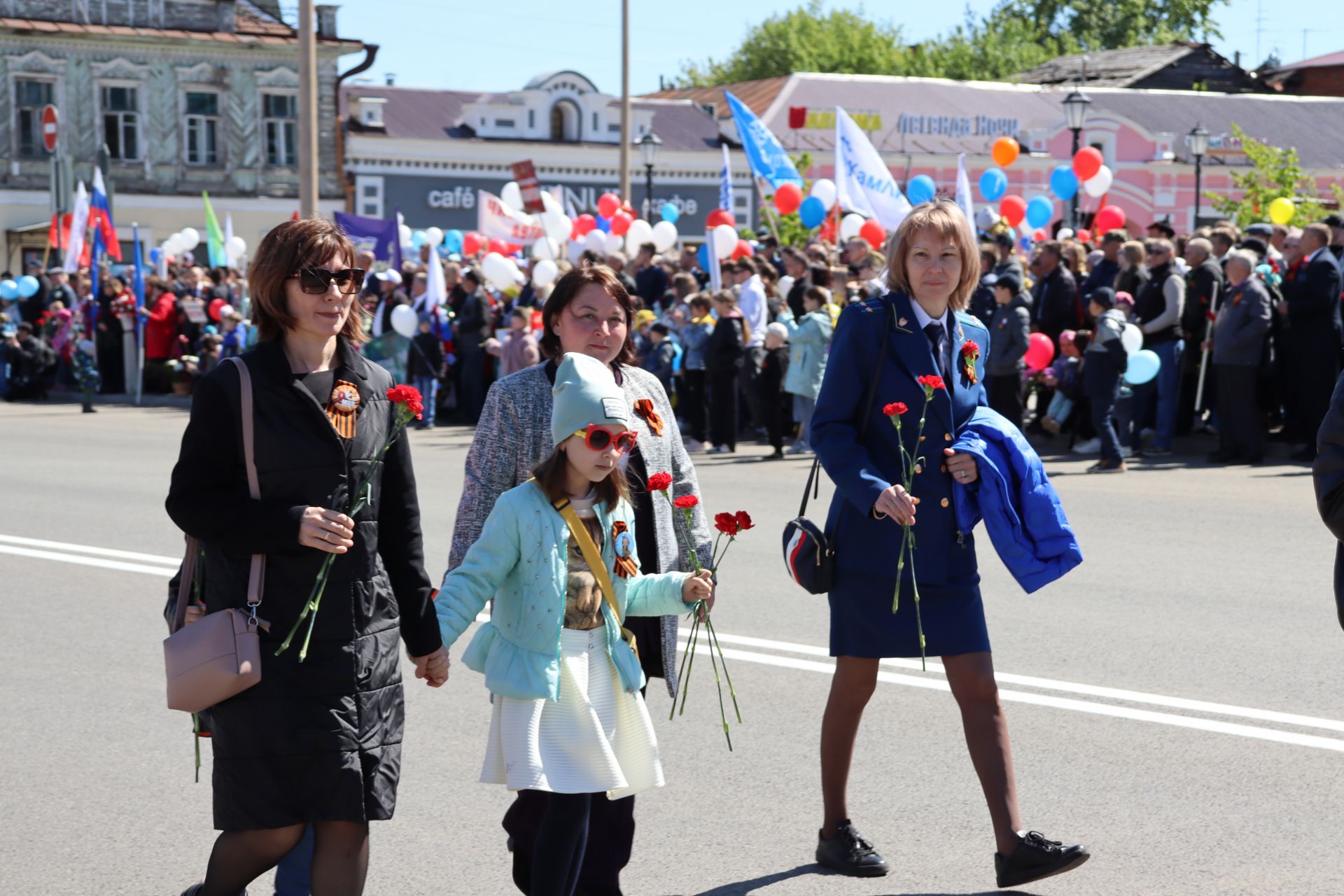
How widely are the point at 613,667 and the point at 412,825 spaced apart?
143 centimetres

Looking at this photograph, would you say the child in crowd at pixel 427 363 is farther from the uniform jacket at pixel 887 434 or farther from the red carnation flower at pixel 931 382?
the red carnation flower at pixel 931 382

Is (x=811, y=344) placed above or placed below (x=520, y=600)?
above

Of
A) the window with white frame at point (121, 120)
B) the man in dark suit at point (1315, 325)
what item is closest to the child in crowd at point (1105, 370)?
the man in dark suit at point (1315, 325)

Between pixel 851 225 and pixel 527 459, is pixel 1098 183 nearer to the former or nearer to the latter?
pixel 851 225

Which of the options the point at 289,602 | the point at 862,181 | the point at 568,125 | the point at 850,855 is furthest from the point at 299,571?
the point at 568,125

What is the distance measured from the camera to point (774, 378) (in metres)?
17.2

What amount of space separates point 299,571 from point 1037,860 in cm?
217

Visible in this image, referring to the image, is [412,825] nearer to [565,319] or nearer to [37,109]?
[565,319]

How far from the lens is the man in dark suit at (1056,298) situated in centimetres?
1648

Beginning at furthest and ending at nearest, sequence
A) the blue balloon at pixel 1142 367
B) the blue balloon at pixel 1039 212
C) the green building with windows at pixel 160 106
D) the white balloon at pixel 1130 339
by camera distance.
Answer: the green building with windows at pixel 160 106
the blue balloon at pixel 1039 212
the blue balloon at pixel 1142 367
the white balloon at pixel 1130 339

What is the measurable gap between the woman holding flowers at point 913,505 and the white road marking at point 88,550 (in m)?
6.26

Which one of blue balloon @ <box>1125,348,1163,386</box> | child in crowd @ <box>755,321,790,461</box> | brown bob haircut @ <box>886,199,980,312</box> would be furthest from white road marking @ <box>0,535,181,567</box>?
blue balloon @ <box>1125,348,1163,386</box>

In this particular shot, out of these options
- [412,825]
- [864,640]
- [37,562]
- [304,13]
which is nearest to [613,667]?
[864,640]

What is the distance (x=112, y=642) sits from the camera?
26.4ft
